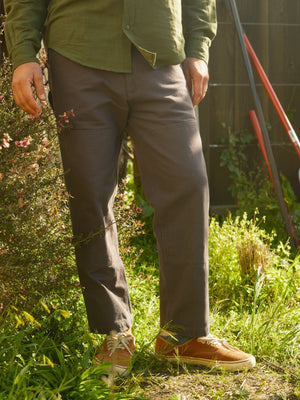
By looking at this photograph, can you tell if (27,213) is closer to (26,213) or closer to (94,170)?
(26,213)

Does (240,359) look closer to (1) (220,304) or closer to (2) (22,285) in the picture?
(1) (220,304)

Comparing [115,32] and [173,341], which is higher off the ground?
[115,32]

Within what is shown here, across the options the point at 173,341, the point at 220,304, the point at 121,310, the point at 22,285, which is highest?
the point at 22,285

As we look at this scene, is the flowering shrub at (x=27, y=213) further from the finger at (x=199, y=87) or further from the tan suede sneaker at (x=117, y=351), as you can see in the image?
the finger at (x=199, y=87)

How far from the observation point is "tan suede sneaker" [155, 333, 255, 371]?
2051 mm

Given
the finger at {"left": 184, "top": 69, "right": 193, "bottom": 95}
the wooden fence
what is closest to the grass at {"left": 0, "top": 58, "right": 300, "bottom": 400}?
the finger at {"left": 184, "top": 69, "right": 193, "bottom": 95}

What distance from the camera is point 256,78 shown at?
4219 millimetres

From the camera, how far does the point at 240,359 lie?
205 centimetres

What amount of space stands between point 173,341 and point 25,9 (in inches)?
52.1

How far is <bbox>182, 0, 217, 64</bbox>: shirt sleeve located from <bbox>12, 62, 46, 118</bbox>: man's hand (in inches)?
23.2

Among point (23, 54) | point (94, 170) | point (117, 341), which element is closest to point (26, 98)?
point (23, 54)

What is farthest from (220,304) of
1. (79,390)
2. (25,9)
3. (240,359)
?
(25,9)

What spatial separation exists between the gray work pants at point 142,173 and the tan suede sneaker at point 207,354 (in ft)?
0.19

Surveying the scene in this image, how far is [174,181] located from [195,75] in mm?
446
